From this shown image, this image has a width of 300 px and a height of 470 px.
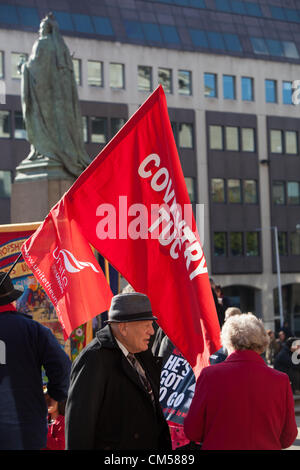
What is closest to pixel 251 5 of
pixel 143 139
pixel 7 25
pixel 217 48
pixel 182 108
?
pixel 217 48

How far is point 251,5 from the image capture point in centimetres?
5722

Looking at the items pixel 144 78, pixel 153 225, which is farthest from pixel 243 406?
pixel 144 78

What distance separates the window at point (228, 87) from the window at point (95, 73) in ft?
27.0

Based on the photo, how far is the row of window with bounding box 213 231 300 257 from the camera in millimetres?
54412

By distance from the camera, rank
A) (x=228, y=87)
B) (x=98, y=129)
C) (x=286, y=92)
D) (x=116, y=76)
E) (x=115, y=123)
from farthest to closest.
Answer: (x=286, y=92)
(x=228, y=87)
(x=116, y=76)
(x=115, y=123)
(x=98, y=129)

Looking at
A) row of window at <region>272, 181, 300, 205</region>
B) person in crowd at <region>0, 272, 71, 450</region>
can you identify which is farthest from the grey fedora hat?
row of window at <region>272, 181, 300, 205</region>

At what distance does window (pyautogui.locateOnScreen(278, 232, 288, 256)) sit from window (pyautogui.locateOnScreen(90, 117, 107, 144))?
1288 centimetres

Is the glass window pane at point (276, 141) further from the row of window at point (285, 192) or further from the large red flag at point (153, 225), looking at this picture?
the large red flag at point (153, 225)

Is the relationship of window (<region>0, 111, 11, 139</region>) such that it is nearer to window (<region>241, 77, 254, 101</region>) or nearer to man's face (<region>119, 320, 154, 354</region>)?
window (<region>241, 77, 254, 101</region>)

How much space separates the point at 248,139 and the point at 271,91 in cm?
347

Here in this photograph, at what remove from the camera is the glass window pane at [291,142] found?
57.5 meters

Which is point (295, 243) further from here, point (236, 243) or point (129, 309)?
point (129, 309)

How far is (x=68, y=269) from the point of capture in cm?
626

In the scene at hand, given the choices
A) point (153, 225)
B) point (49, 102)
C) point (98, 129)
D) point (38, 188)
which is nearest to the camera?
point (153, 225)
